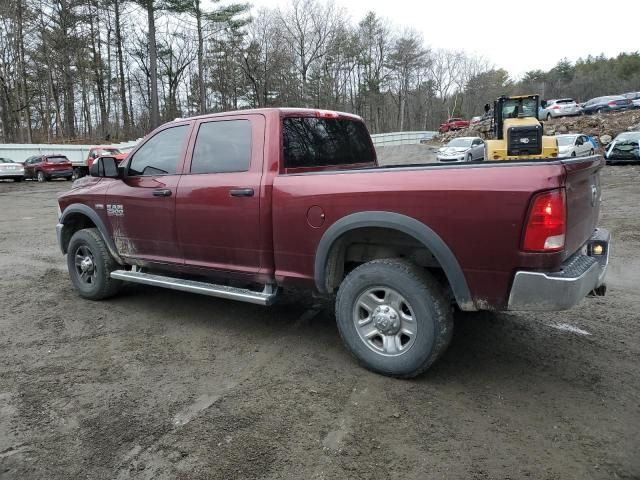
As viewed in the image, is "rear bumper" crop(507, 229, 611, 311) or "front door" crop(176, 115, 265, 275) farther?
"front door" crop(176, 115, 265, 275)

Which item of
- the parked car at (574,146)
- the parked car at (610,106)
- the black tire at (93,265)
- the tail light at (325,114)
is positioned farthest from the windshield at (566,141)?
the black tire at (93,265)

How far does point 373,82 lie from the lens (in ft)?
212

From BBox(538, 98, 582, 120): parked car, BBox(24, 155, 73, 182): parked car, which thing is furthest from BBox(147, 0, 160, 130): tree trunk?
BBox(538, 98, 582, 120): parked car

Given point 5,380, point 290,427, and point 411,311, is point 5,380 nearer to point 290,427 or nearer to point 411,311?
point 290,427

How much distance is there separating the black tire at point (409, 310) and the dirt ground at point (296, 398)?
155 millimetres

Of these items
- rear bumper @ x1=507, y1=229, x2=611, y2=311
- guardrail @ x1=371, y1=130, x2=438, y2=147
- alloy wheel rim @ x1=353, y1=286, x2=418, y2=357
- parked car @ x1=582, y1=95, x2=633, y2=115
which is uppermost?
parked car @ x1=582, y1=95, x2=633, y2=115

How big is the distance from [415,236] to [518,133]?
46.2 ft

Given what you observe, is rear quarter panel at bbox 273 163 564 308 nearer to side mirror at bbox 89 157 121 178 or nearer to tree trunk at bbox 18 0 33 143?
side mirror at bbox 89 157 121 178

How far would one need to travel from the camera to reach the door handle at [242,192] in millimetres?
4031

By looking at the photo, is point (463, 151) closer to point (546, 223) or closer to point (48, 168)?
point (48, 168)

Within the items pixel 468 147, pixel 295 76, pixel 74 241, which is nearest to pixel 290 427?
pixel 74 241

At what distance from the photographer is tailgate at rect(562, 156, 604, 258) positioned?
9.93 ft

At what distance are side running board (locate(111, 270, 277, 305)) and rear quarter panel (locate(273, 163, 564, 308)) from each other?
2.27 feet

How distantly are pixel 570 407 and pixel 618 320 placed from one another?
6.50ft
